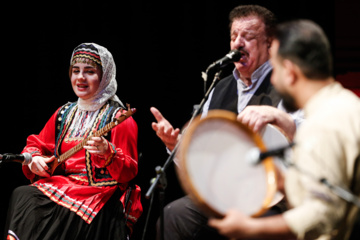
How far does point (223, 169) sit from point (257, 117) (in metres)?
0.59

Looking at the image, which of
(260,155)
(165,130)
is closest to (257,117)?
(165,130)

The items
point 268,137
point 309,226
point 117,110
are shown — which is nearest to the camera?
point 309,226

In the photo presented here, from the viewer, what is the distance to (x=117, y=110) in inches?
134

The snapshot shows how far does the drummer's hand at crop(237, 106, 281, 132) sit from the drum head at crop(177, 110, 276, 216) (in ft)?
1.56

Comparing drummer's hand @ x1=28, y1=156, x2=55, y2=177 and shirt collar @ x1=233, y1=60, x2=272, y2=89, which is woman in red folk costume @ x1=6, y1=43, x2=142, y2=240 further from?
shirt collar @ x1=233, y1=60, x2=272, y2=89

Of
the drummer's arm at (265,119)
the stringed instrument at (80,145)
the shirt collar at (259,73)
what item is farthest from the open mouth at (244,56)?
the stringed instrument at (80,145)

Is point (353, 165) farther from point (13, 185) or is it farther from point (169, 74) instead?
point (13, 185)

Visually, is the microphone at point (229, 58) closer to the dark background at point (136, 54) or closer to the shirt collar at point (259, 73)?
the shirt collar at point (259, 73)

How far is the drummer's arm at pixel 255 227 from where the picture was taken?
4.65 feet

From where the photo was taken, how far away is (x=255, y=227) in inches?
55.7

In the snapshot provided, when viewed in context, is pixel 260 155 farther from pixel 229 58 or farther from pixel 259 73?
pixel 259 73

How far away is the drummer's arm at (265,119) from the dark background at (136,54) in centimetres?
158

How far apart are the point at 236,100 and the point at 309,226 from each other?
1.61 meters

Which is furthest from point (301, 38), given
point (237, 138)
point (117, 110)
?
point (117, 110)
